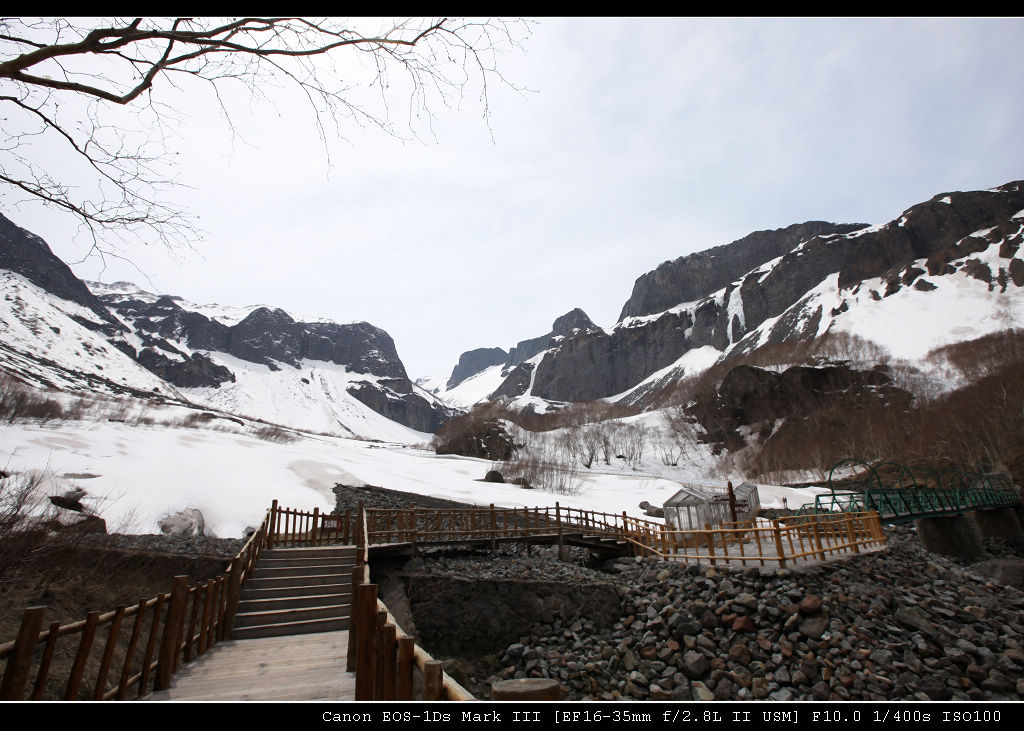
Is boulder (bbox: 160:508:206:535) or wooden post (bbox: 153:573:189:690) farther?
boulder (bbox: 160:508:206:535)

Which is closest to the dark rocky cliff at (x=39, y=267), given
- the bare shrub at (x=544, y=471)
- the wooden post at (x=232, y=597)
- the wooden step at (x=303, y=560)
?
the bare shrub at (x=544, y=471)

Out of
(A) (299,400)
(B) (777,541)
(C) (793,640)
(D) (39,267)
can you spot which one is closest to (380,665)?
(C) (793,640)

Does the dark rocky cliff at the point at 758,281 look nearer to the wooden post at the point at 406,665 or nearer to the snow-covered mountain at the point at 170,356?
the snow-covered mountain at the point at 170,356

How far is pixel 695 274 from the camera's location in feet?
497

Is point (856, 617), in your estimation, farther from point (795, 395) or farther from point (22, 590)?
point (795, 395)

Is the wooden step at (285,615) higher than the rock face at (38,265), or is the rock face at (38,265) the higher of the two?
the rock face at (38,265)

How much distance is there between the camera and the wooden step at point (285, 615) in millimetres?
7840

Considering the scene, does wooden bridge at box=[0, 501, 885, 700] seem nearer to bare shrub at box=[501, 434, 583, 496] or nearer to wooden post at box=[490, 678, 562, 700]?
wooden post at box=[490, 678, 562, 700]

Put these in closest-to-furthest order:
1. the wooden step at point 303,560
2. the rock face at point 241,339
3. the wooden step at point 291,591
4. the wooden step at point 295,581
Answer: the wooden step at point 291,591 → the wooden step at point 295,581 → the wooden step at point 303,560 → the rock face at point 241,339

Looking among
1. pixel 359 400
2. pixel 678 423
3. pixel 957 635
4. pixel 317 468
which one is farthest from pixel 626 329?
pixel 957 635

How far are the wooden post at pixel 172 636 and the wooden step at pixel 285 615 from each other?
2.49m

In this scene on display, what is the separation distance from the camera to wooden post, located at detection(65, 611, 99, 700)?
352 cm

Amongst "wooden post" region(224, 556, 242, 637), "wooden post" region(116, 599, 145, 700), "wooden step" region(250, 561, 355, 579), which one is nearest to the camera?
"wooden post" region(116, 599, 145, 700)

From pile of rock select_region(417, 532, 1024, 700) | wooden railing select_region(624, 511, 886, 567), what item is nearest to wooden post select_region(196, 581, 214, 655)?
pile of rock select_region(417, 532, 1024, 700)
